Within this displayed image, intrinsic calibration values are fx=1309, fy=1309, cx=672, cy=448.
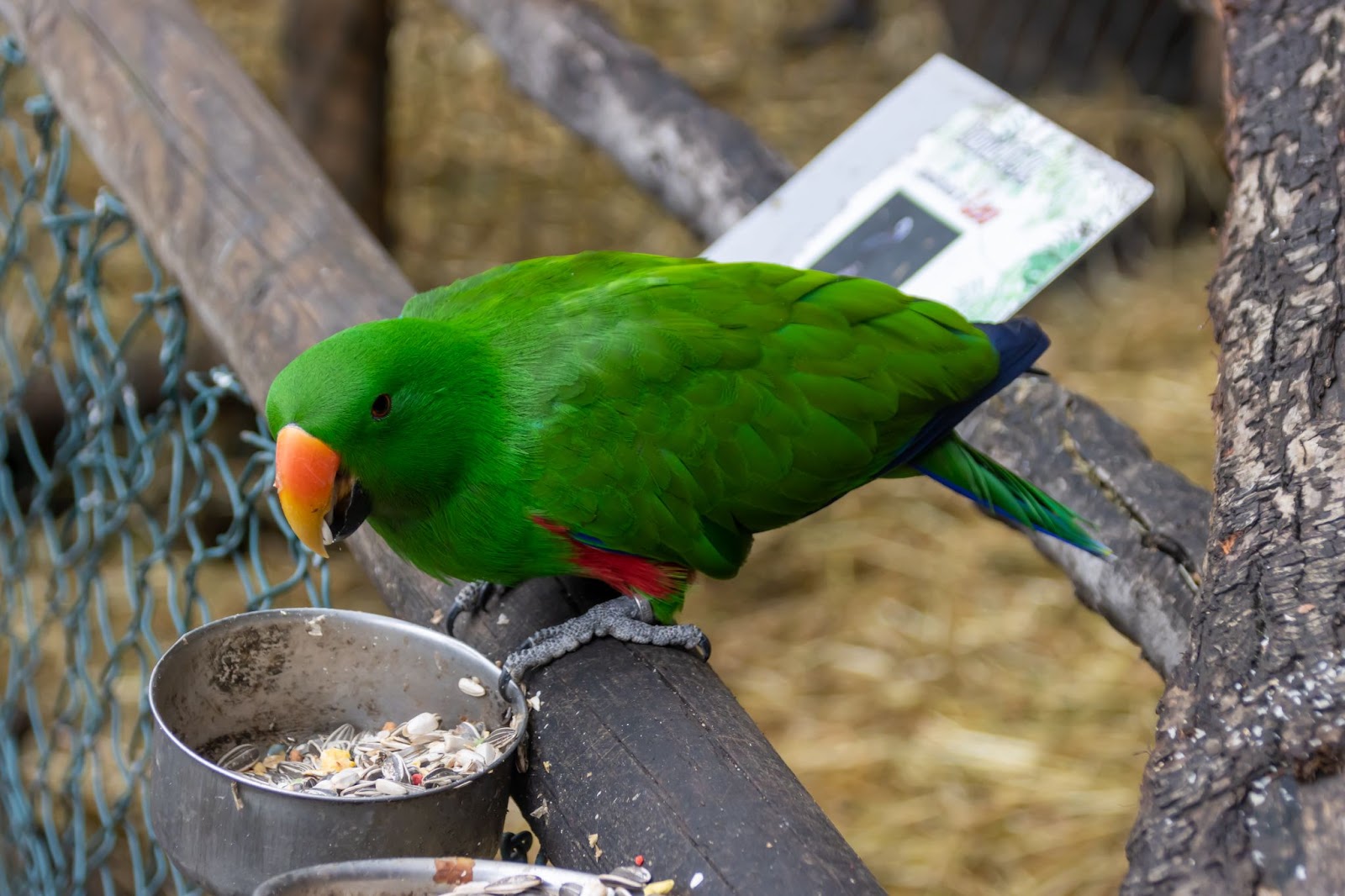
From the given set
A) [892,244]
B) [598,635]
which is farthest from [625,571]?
[892,244]

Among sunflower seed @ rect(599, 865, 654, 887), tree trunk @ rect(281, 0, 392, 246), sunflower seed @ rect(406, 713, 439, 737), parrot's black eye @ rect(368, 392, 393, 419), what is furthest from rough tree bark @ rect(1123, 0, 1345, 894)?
tree trunk @ rect(281, 0, 392, 246)

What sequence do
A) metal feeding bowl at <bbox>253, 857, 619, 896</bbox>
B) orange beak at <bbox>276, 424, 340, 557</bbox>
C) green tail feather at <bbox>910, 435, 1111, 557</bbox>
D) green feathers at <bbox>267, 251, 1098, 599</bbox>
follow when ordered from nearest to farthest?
metal feeding bowl at <bbox>253, 857, 619, 896</bbox> < orange beak at <bbox>276, 424, 340, 557</bbox> < green feathers at <bbox>267, 251, 1098, 599</bbox> < green tail feather at <bbox>910, 435, 1111, 557</bbox>

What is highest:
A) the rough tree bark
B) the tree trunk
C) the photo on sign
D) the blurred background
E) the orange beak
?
the rough tree bark

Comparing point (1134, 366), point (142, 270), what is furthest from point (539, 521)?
point (142, 270)

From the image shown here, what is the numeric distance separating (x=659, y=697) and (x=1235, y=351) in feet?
2.37

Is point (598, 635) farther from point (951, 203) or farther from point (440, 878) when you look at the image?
point (951, 203)

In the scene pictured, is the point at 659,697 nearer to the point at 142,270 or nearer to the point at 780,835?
the point at 780,835

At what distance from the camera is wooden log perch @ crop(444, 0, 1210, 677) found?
1729 millimetres

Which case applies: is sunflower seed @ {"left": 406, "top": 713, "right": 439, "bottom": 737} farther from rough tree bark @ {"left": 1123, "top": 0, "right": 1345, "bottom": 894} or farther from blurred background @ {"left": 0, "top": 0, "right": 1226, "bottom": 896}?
rough tree bark @ {"left": 1123, "top": 0, "right": 1345, "bottom": 894}

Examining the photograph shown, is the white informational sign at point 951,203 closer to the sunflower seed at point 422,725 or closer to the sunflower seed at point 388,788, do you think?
the sunflower seed at point 422,725

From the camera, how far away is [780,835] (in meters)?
1.08

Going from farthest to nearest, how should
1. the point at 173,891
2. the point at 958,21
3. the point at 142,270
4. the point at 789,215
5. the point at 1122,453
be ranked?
the point at 958,21
the point at 142,270
the point at 173,891
the point at 789,215
the point at 1122,453

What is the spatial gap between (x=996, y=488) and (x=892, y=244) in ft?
1.57

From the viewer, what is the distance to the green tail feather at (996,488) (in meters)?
1.83
